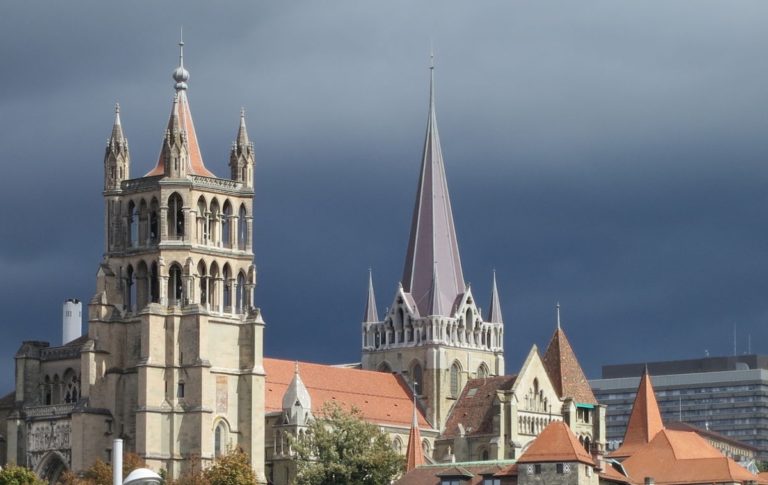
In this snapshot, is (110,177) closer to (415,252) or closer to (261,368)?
(261,368)

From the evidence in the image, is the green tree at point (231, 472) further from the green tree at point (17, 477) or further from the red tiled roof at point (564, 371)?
the red tiled roof at point (564, 371)

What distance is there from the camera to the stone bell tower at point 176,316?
12688cm

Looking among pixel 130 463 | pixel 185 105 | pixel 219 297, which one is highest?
pixel 185 105

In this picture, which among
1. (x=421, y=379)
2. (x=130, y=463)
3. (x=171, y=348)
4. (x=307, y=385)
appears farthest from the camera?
(x=421, y=379)

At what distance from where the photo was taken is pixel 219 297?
433 feet

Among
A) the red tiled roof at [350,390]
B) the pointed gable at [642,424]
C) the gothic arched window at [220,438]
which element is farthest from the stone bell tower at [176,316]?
the pointed gable at [642,424]

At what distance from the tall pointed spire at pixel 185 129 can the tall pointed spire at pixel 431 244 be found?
85.5 ft

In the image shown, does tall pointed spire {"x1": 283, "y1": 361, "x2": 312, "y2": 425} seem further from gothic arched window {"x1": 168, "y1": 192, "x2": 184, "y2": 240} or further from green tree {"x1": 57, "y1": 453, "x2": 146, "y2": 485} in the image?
green tree {"x1": 57, "y1": 453, "x2": 146, "y2": 485}

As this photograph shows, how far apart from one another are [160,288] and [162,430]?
29.7 feet

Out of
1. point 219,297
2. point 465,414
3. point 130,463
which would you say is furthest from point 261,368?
point 465,414

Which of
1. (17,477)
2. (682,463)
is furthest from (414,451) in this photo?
(17,477)

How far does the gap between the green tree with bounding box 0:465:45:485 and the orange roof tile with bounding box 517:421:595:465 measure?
89.1 feet

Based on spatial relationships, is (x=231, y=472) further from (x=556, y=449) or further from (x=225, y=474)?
(x=556, y=449)

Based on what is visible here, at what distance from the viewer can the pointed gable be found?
5694 inches
